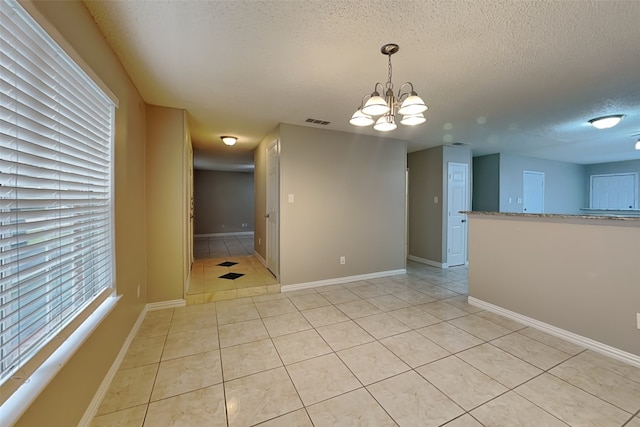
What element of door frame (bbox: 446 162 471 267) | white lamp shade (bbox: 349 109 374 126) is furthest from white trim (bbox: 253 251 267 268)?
door frame (bbox: 446 162 471 267)

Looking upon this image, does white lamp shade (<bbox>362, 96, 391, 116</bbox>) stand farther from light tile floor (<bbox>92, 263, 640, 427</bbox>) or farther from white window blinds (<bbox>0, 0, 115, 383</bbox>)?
light tile floor (<bbox>92, 263, 640, 427</bbox>)

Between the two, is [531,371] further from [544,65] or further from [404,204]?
[404,204]

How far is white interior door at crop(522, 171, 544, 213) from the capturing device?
5.98 metres

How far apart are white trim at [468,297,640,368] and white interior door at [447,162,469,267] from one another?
2109mm

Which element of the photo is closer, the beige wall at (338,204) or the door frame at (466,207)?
the beige wall at (338,204)

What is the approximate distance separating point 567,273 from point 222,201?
8220 millimetres

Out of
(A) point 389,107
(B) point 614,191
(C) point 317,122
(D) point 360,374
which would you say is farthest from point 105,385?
(B) point 614,191

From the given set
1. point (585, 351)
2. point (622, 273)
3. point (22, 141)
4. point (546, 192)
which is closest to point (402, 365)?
point (585, 351)

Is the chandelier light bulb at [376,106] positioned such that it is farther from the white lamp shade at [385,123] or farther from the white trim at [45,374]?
the white trim at [45,374]

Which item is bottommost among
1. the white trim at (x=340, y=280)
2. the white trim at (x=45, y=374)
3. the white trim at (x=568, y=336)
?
the white trim at (x=568, y=336)

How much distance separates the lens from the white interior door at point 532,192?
5980mm

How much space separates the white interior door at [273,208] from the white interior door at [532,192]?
564 centimetres

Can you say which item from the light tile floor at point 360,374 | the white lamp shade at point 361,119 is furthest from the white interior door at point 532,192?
the white lamp shade at point 361,119

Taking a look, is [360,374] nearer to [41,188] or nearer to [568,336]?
[568,336]
